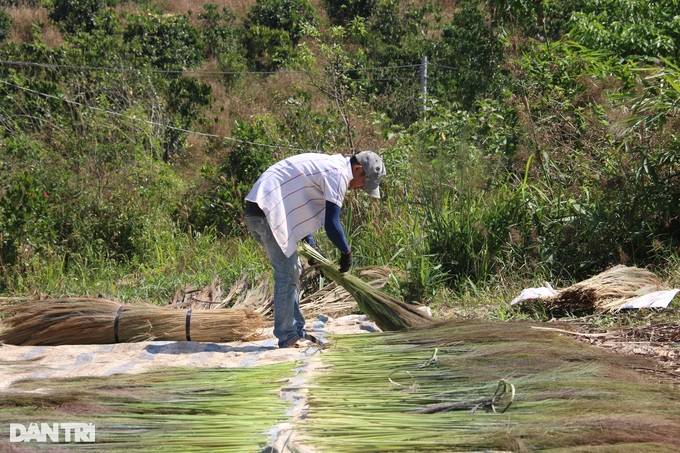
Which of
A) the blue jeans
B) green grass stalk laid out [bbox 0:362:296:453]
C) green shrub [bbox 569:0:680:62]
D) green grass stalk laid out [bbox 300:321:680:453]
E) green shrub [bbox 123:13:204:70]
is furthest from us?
green shrub [bbox 123:13:204:70]

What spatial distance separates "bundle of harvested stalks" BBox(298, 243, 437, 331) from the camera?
549 cm

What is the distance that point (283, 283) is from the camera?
5.43 m

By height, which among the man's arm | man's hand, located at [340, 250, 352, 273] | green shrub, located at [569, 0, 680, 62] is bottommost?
man's hand, located at [340, 250, 352, 273]

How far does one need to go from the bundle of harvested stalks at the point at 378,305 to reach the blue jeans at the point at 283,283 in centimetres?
44

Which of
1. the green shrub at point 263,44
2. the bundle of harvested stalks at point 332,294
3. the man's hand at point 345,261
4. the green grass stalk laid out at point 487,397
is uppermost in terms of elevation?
the green shrub at point 263,44

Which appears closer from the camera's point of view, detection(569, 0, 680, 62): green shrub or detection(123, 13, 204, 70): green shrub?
detection(569, 0, 680, 62): green shrub

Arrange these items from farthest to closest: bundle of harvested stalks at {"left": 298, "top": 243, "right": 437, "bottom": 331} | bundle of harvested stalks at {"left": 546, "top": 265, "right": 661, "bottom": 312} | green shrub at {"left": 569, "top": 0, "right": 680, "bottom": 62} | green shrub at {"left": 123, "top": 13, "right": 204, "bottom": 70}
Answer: green shrub at {"left": 123, "top": 13, "right": 204, "bottom": 70}, green shrub at {"left": 569, "top": 0, "right": 680, "bottom": 62}, bundle of harvested stalks at {"left": 546, "top": 265, "right": 661, "bottom": 312}, bundle of harvested stalks at {"left": 298, "top": 243, "right": 437, "bottom": 331}

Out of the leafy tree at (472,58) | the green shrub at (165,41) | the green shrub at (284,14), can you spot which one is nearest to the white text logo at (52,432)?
the leafy tree at (472,58)

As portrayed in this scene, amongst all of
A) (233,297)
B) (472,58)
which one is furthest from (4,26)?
(233,297)

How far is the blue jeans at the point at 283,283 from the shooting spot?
5.38 m

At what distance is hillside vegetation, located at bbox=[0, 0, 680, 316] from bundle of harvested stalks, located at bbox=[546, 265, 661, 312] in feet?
1.69

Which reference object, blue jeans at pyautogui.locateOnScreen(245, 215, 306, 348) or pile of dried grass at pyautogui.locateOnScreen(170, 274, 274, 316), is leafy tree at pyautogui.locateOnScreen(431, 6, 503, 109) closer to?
pile of dried grass at pyautogui.locateOnScreen(170, 274, 274, 316)

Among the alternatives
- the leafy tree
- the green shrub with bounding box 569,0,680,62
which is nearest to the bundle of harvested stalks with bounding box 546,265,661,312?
the green shrub with bounding box 569,0,680,62

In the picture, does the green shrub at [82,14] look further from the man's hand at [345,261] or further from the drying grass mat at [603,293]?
the drying grass mat at [603,293]
